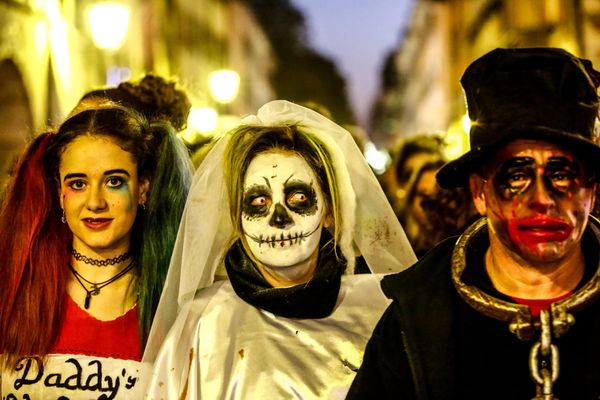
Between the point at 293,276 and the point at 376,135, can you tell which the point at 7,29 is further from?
the point at 376,135

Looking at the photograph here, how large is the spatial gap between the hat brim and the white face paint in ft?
3.11

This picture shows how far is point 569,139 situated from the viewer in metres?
2.59

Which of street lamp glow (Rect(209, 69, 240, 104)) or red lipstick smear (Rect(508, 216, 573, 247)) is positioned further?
street lamp glow (Rect(209, 69, 240, 104))

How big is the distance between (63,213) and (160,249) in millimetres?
432

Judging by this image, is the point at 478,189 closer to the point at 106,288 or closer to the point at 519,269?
the point at 519,269

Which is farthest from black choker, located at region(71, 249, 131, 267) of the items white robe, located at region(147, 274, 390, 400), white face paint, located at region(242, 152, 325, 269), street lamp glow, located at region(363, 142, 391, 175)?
street lamp glow, located at region(363, 142, 391, 175)

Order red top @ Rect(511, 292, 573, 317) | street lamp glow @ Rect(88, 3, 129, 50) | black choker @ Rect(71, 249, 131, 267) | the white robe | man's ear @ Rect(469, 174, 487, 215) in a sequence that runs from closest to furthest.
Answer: red top @ Rect(511, 292, 573, 317)
man's ear @ Rect(469, 174, 487, 215)
the white robe
black choker @ Rect(71, 249, 131, 267)
street lamp glow @ Rect(88, 3, 129, 50)

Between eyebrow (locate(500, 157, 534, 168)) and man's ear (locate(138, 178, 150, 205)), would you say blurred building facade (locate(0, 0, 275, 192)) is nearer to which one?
man's ear (locate(138, 178, 150, 205))

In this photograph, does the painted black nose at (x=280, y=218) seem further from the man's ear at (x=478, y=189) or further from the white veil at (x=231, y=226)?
the man's ear at (x=478, y=189)

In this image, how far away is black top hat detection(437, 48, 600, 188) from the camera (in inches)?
103

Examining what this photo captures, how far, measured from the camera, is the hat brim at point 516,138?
2598 mm

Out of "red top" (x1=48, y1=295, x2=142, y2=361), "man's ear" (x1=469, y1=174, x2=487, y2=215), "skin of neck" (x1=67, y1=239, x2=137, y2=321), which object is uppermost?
"man's ear" (x1=469, y1=174, x2=487, y2=215)

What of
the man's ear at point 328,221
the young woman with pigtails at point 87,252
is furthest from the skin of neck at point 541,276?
the young woman with pigtails at point 87,252

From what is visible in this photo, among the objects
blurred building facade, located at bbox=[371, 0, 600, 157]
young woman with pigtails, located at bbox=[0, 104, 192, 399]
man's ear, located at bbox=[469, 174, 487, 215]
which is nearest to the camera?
man's ear, located at bbox=[469, 174, 487, 215]
